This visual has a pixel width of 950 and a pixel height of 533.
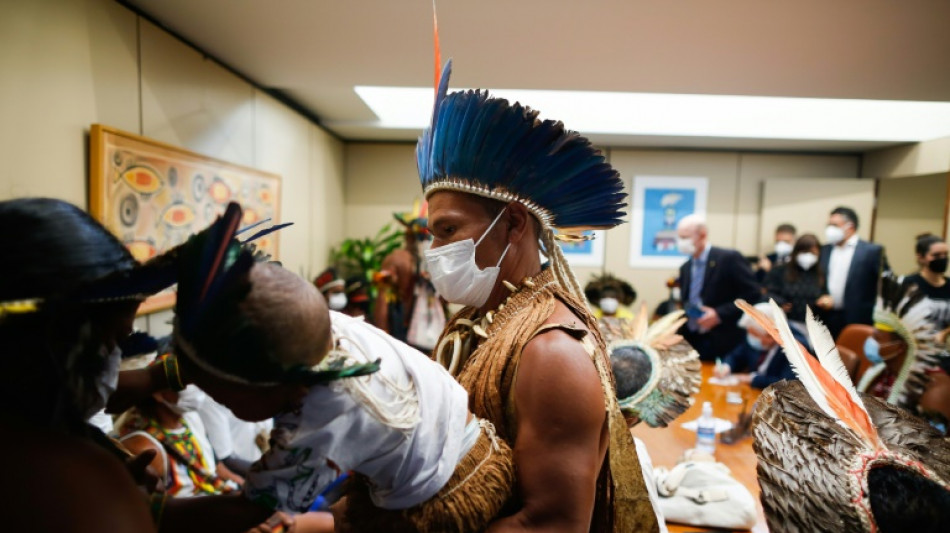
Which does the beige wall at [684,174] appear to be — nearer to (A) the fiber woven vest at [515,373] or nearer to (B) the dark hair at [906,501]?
(A) the fiber woven vest at [515,373]

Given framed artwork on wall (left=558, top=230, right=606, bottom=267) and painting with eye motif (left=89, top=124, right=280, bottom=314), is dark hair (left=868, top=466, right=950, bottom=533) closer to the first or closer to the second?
painting with eye motif (left=89, top=124, right=280, bottom=314)

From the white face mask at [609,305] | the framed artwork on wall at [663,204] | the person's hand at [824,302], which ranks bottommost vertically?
the white face mask at [609,305]

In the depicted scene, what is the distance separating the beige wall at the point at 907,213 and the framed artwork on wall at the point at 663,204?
6.86 ft

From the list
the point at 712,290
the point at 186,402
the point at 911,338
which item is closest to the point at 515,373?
the point at 186,402

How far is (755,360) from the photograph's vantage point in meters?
4.52

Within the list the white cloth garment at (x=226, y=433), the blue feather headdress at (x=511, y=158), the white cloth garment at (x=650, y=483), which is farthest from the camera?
the white cloth garment at (x=226, y=433)

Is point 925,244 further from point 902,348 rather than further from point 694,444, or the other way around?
point 694,444

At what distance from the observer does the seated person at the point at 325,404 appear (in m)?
0.58

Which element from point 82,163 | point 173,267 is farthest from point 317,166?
point 173,267

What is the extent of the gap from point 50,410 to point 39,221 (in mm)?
214

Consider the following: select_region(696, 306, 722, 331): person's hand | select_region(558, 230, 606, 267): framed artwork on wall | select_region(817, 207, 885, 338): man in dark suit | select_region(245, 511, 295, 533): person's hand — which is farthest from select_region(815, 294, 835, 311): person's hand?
select_region(245, 511, 295, 533): person's hand

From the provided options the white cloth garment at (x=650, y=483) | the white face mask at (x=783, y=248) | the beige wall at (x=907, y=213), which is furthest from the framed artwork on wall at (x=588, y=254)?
the white cloth garment at (x=650, y=483)

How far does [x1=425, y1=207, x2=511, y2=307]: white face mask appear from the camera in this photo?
3.62 ft

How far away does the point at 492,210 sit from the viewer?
111 centimetres
